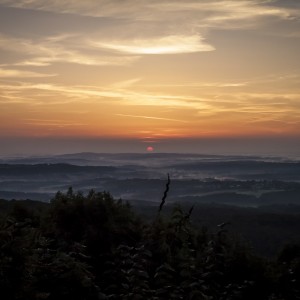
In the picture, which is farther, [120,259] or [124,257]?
[120,259]

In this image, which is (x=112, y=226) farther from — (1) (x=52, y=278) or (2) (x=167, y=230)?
(1) (x=52, y=278)

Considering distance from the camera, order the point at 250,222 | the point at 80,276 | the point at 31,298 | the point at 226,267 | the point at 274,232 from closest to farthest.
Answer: the point at 31,298
the point at 80,276
the point at 226,267
the point at 274,232
the point at 250,222

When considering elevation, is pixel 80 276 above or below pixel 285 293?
above

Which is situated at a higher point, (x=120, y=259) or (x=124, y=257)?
(x=124, y=257)

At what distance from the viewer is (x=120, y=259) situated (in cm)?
1227

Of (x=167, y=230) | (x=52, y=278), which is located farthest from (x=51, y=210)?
(x=52, y=278)

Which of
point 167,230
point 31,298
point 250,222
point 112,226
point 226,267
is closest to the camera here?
point 31,298

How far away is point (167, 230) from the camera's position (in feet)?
51.6

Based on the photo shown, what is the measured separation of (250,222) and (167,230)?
9759 cm

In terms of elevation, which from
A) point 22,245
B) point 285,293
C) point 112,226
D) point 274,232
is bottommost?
point 274,232

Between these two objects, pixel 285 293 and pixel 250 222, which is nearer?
pixel 285 293

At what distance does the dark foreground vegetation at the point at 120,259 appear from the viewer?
31.5 ft

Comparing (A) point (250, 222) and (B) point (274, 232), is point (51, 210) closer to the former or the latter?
(B) point (274, 232)

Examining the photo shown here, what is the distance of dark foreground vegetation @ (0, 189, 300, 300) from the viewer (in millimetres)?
9594
